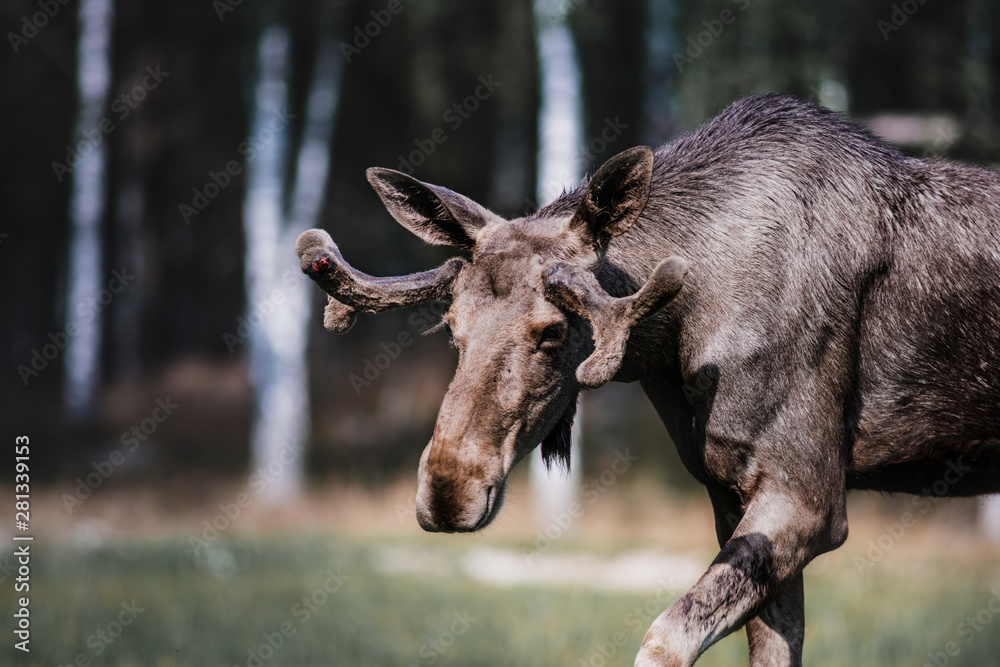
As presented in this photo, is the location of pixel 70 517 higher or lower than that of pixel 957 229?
lower

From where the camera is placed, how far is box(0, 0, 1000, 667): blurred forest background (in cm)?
727

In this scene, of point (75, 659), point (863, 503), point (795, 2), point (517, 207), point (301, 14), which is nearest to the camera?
point (75, 659)

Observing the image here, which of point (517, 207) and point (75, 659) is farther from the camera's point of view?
point (517, 207)

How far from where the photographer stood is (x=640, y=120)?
1645cm

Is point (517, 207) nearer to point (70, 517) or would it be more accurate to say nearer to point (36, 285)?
point (70, 517)

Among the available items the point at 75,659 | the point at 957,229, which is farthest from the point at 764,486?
the point at 75,659

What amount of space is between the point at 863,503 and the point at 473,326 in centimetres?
1089
